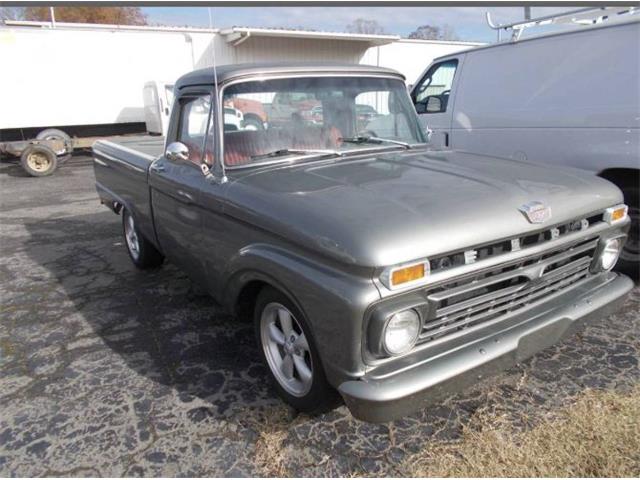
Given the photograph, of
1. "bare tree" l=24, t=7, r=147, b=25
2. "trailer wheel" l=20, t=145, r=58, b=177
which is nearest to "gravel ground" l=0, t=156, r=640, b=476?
"trailer wheel" l=20, t=145, r=58, b=177

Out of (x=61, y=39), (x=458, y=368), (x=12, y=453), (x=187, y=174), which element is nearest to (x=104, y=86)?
(x=61, y=39)

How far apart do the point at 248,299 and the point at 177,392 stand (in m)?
0.73

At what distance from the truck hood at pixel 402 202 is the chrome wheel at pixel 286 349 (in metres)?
0.55

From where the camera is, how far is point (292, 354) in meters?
2.78

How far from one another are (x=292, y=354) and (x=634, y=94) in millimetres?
A: 3664

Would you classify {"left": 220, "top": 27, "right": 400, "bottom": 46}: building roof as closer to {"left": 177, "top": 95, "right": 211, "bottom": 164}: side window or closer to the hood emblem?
{"left": 177, "top": 95, "right": 211, "bottom": 164}: side window

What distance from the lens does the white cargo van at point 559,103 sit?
4301 mm

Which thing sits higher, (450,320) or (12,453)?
(450,320)

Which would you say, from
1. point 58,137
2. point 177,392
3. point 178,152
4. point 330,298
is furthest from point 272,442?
point 58,137

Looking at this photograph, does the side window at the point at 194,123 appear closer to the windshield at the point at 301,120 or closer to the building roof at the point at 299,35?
the windshield at the point at 301,120

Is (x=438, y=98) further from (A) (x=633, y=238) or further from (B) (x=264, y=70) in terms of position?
(B) (x=264, y=70)

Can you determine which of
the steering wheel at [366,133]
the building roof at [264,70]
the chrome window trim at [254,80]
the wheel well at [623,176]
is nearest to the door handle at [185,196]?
the chrome window trim at [254,80]

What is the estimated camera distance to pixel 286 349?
2.81 m

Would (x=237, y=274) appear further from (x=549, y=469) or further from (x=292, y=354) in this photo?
(x=549, y=469)
